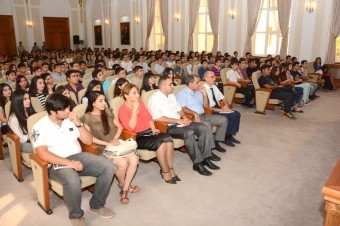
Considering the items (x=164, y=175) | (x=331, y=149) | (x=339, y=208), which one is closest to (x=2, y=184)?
(x=164, y=175)

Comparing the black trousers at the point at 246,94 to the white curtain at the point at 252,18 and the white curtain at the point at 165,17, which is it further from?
the white curtain at the point at 165,17

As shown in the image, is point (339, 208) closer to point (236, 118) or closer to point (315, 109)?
point (236, 118)

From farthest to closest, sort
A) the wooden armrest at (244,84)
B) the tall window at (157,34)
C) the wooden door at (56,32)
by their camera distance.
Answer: the wooden door at (56,32) → the tall window at (157,34) → the wooden armrest at (244,84)

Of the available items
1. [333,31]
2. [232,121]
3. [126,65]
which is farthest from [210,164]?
[333,31]

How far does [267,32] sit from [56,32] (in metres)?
13.2

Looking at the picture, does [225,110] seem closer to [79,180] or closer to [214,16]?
[79,180]

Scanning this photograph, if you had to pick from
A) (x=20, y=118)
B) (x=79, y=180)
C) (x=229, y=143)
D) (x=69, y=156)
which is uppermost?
(x=20, y=118)

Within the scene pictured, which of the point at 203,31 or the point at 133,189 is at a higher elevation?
the point at 203,31

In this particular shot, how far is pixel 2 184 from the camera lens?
3584 millimetres

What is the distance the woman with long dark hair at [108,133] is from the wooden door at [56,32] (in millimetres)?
17073

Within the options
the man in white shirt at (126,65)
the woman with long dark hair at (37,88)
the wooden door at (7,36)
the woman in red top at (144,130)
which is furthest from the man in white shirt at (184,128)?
the wooden door at (7,36)

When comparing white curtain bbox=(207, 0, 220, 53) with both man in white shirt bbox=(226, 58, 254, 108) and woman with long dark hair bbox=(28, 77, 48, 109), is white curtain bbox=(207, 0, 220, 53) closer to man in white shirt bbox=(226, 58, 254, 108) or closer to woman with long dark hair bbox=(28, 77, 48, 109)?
man in white shirt bbox=(226, 58, 254, 108)

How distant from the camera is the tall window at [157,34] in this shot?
1531cm

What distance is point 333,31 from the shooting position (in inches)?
388
